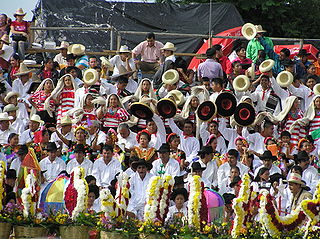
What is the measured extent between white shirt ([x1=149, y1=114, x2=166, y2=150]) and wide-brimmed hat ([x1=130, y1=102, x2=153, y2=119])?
116 mm

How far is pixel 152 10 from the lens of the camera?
23.3 m

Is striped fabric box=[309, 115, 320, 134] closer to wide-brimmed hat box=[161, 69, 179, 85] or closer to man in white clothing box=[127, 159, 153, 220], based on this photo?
wide-brimmed hat box=[161, 69, 179, 85]

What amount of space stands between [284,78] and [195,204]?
6233 millimetres

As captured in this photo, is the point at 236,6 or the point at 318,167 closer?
the point at 318,167

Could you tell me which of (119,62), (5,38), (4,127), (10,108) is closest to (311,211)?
(4,127)

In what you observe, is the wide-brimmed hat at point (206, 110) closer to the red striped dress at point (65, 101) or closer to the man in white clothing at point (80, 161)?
the man in white clothing at point (80, 161)

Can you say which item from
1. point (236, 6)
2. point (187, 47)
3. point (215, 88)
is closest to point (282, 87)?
point (215, 88)

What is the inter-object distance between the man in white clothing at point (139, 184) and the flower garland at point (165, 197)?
7.29ft

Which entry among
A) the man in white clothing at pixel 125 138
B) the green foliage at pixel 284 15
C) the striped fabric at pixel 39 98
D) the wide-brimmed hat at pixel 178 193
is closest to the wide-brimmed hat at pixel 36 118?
the striped fabric at pixel 39 98

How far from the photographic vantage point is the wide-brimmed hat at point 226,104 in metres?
16.0

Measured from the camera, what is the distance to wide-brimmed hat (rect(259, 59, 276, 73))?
1695 centimetres

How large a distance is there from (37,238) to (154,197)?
4.95 feet

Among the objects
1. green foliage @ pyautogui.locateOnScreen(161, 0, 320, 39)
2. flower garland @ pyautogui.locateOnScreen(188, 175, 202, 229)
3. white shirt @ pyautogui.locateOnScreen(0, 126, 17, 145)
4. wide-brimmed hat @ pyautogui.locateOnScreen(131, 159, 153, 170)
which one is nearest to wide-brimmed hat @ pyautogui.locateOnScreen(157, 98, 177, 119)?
wide-brimmed hat @ pyautogui.locateOnScreen(131, 159, 153, 170)

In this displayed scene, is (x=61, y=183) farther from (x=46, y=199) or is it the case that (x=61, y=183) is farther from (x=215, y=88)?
(x=215, y=88)
